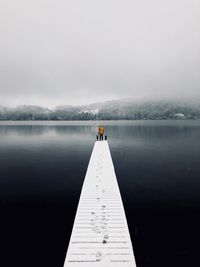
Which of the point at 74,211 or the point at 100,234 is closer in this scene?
the point at 100,234

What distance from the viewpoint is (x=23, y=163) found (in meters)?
33.5

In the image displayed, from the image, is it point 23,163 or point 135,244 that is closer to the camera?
point 135,244

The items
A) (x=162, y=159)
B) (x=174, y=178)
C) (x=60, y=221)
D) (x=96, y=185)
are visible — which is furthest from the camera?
(x=162, y=159)

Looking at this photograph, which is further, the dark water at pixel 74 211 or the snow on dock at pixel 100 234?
the dark water at pixel 74 211

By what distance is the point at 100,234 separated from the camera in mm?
10703

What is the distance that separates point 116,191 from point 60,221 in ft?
18.2

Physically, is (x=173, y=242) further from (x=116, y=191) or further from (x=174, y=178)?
(x=174, y=178)

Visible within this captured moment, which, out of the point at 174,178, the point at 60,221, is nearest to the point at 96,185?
the point at 60,221

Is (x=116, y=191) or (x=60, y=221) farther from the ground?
(x=116, y=191)

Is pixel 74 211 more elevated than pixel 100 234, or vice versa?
pixel 100 234

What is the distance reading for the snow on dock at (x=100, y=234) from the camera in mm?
8969

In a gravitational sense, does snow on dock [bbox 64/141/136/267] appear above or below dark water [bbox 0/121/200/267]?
above

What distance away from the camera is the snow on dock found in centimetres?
897

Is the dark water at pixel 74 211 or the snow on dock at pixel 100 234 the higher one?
the snow on dock at pixel 100 234
